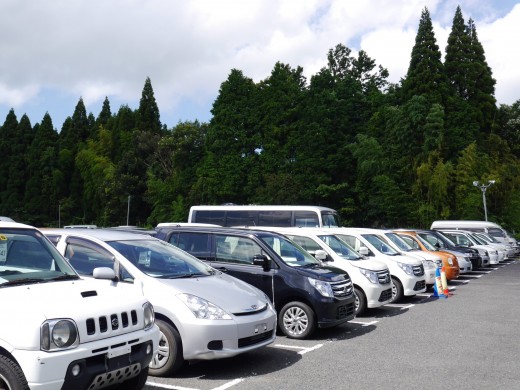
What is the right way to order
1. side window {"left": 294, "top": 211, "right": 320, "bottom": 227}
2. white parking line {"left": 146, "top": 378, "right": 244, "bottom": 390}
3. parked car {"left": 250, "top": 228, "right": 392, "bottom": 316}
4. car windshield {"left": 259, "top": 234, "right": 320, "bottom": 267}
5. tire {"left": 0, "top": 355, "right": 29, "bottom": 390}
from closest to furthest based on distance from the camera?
tire {"left": 0, "top": 355, "right": 29, "bottom": 390}, white parking line {"left": 146, "top": 378, "right": 244, "bottom": 390}, car windshield {"left": 259, "top": 234, "right": 320, "bottom": 267}, parked car {"left": 250, "top": 228, "right": 392, "bottom": 316}, side window {"left": 294, "top": 211, "right": 320, "bottom": 227}

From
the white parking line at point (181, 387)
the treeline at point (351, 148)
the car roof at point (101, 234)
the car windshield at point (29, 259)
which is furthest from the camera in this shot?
the treeline at point (351, 148)

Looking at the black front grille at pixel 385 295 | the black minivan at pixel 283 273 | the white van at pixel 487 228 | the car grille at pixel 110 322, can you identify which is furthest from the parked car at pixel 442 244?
the car grille at pixel 110 322

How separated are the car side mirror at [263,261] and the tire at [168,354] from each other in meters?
2.65

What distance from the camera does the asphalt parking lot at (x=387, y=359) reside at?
21.6ft

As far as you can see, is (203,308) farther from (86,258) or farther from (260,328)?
(86,258)

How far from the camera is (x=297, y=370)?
7176 millimetres

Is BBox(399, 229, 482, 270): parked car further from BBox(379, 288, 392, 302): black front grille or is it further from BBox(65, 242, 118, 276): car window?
BBox(65, 242, 118, 276): car window

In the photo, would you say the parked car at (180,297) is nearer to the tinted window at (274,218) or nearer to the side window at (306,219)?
the side window at (306,219)

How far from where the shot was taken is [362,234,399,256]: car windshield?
47.0ft

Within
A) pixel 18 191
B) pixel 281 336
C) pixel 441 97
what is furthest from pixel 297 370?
pixel 18 191

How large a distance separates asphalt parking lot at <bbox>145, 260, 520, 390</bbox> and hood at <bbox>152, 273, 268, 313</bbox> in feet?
2.92

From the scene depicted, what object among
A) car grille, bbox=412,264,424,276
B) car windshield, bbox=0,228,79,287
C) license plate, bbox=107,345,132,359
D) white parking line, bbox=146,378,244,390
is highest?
car windshield, bbox=0,228,79,287

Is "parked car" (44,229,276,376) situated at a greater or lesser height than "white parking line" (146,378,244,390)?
greater

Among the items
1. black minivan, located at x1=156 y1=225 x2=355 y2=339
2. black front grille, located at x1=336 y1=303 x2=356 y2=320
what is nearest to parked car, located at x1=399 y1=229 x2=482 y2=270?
black front grille, located at x1=336 y1=303 x2=356 y2=320
